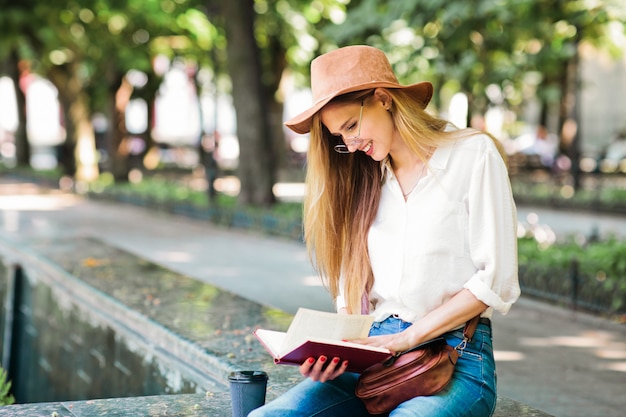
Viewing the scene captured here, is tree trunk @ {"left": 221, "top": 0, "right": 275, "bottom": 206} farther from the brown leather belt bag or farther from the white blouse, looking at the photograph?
the brown leather belt bag

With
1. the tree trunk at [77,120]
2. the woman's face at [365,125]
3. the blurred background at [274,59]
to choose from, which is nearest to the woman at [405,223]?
the woman's face at [365,125]

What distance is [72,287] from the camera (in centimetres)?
858

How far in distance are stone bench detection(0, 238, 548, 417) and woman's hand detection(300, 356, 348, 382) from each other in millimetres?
917

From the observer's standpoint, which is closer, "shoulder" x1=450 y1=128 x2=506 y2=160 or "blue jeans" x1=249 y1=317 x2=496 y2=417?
"blue jeans" x1=249 y1=317 x2=496 y2=417

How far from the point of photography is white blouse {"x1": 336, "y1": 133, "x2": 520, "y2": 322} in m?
3.45

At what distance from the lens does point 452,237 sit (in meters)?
3.55

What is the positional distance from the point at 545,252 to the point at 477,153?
809 cm

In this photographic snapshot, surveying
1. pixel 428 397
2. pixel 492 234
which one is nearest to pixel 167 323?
pixel 428 397

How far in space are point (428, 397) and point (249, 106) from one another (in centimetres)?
1529

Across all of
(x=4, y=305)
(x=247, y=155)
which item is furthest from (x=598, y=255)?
(x=247, y=155)

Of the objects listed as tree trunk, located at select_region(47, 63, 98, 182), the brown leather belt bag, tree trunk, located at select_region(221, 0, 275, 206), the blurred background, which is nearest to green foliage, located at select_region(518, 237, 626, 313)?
the blurred background

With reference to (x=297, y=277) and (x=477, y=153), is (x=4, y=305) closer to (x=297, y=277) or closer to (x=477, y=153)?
(x=297, y=277)

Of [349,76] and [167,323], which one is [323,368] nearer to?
[349,76]

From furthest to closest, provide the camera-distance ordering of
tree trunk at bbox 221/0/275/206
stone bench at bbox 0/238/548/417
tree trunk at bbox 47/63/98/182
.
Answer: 1. tree trunk at bbox 47/63/98/182
2. tree trunk at bbox 221/0/275/206
3. stone bench at bbox 0/238/548/417
